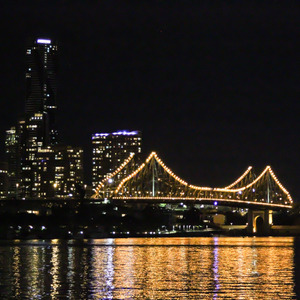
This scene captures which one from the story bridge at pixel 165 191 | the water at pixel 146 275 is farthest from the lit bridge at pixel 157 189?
the water at pixel 146 275

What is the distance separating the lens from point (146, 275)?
2110 inches

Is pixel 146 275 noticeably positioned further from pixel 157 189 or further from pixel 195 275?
pixel 157 189

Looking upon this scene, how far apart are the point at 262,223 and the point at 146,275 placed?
108m

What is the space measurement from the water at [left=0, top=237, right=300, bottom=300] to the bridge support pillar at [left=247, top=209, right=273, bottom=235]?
248ft

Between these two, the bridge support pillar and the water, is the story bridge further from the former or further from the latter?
the water

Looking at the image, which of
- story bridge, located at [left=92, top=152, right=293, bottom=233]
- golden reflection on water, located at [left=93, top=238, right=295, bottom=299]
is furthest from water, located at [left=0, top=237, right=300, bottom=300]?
story bridge, located at [left=92, top=152, right=293, bottom=233]

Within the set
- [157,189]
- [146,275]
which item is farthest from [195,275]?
[157,189]

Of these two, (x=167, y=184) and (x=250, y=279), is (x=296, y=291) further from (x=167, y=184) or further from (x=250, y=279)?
(x=167, y=184)

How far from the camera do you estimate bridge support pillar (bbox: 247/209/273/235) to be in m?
152

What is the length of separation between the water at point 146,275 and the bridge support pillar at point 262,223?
248 feet

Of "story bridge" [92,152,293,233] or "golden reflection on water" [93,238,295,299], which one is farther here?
"story bridge" [92,152,293,233]

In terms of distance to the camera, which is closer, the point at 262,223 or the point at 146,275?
the point at 146,275

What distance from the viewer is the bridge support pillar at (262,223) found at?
152000mm

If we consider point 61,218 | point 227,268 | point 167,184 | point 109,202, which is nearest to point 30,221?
point 61,218
